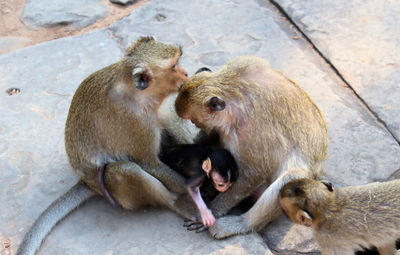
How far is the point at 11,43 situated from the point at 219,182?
157 inches

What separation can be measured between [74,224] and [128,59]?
1.51 metres

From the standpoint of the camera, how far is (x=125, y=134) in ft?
14.8

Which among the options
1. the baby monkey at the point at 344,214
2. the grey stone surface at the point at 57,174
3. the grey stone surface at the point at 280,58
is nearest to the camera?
the baby monkey at the point at 344,214

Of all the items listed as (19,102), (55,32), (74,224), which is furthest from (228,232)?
(55,32)

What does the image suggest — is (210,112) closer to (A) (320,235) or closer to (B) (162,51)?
(B) (162,51)

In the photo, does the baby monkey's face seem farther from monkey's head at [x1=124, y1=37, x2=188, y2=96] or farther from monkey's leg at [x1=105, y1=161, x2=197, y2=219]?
monkey's head at [x1=124, y1=37, x2=188, y2=96]

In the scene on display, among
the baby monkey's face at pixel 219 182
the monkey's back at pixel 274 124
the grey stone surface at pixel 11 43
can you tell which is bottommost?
the grey stone surface at pixel 11 43

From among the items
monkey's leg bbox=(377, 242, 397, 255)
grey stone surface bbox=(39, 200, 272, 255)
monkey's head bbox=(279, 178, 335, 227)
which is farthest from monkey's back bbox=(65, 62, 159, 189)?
monkey's leg bbox=(377, 242, 397, 255)

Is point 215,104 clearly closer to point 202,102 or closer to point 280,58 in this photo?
point 202,102

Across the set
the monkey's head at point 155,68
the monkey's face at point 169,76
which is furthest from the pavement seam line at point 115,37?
the monkey's face at point 169,76

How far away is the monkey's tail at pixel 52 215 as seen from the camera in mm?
4309

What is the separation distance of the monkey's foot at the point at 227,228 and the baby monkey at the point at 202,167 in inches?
2.1

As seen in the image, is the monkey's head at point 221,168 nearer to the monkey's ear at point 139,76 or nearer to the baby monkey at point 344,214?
the baby monkey at point 344,214

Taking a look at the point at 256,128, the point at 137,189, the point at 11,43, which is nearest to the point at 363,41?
the point at 256,128
